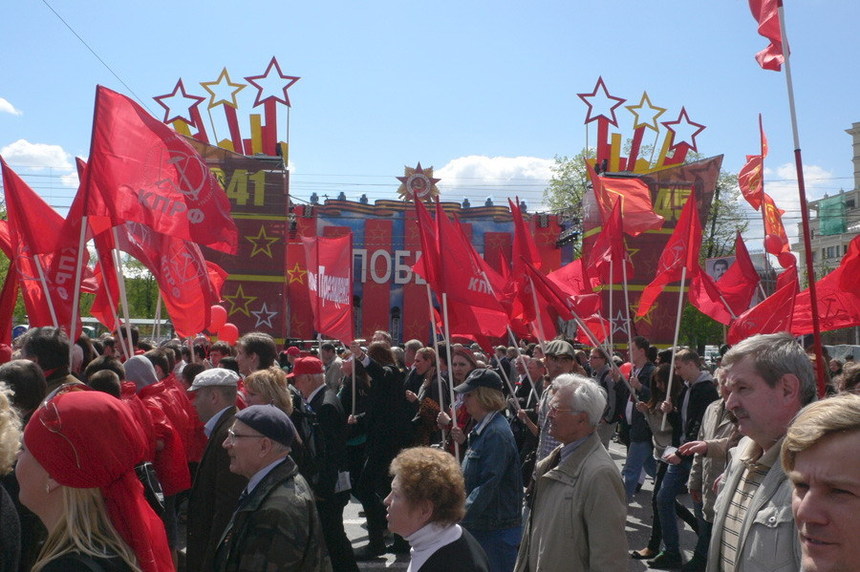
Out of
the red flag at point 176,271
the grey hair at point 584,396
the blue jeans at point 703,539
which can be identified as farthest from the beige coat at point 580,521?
the red flag at point 176,271

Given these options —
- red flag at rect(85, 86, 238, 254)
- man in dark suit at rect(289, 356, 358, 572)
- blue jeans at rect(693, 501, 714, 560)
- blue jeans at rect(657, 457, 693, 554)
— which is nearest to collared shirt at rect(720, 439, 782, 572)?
man in dark suit at rect(289, 356, 358, 572)

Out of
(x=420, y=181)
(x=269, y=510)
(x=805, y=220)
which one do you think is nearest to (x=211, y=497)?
(x=269, y=510)

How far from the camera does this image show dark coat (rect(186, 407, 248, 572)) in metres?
4.63

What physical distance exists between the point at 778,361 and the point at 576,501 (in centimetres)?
123

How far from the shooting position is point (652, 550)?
26.5ft

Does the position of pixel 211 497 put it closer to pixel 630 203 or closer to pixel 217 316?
pixel 630 203

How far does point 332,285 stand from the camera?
11.5 m

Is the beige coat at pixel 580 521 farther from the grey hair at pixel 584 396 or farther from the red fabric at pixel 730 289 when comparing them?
the red fabric at pixel 730 289

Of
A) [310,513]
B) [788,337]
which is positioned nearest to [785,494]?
[788,337]

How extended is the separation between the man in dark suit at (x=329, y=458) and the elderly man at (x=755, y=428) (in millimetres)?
3774

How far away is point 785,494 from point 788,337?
690 mm

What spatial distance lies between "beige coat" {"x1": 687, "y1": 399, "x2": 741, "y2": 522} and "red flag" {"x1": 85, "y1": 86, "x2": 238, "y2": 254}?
14.3 feet

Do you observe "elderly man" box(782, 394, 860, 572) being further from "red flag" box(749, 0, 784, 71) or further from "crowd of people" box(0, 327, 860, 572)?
"red flag" box(749, 0, 784, 71)

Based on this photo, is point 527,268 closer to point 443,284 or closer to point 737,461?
point 443,284
